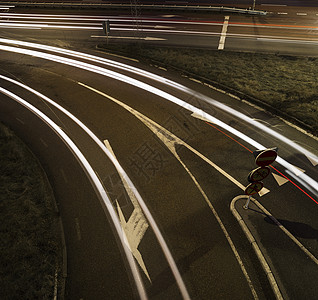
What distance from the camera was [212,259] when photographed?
8.56m

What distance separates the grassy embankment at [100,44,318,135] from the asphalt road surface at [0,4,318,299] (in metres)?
1.04

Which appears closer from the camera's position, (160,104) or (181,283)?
(181,283)

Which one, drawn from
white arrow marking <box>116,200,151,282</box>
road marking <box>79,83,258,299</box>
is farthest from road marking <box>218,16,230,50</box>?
white arrow marking <box>116,200,151,282</box>

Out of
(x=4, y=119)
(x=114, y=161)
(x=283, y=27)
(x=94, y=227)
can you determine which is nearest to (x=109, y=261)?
(x=94, y=227)

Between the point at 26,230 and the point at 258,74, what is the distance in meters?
18.0

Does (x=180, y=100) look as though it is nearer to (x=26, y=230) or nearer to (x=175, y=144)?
(x=175, y=144)

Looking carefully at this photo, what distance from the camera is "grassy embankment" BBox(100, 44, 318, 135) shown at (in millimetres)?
15477

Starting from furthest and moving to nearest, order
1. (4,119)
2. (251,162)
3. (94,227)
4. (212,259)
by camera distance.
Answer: (4,119) < (251,162) < (94,227) < (212,259)

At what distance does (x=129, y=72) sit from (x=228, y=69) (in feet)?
25.8

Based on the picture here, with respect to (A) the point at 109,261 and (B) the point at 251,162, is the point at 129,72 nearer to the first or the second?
(B) the point at 251,162

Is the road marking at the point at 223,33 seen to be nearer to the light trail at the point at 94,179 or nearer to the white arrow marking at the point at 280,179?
the white arrow marking at the point at 280,179

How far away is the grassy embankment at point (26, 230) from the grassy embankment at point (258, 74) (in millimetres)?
13372

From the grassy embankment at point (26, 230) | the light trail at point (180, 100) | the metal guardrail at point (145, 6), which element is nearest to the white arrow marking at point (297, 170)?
the light trail at point (180, 100)

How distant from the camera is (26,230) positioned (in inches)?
372
